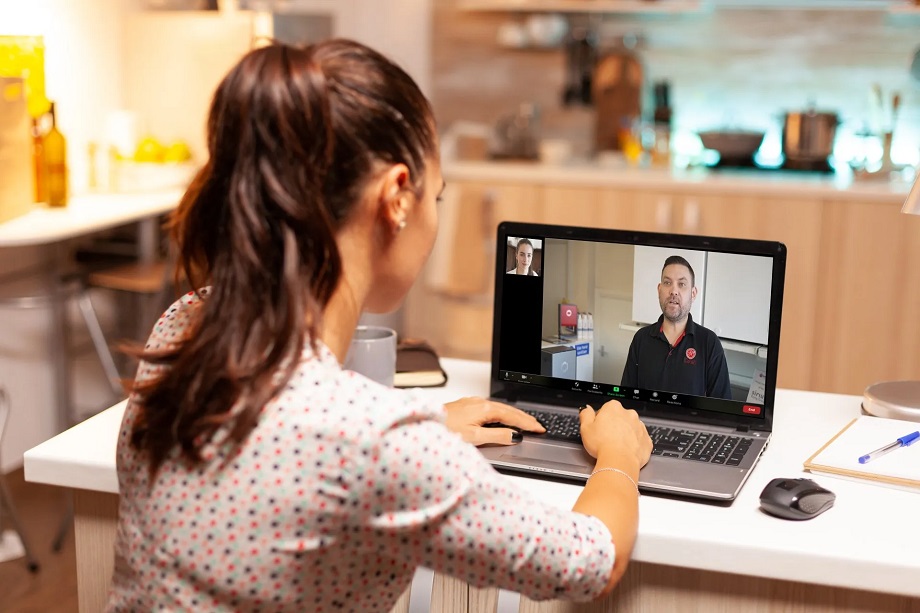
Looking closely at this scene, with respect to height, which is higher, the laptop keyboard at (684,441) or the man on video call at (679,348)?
the man on video call at (679,348)

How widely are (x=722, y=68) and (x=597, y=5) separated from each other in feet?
1.87

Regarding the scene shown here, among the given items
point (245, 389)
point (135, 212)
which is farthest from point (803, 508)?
point (135, 212)

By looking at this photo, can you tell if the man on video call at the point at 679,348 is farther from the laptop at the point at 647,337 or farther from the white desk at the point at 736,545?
the white desk at the point at 736,545

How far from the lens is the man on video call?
4.66 ft

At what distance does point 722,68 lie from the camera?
4109mm

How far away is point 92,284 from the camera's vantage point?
3264 mm

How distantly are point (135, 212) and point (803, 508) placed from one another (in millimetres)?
2447

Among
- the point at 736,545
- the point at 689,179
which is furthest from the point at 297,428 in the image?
the point at 689,179

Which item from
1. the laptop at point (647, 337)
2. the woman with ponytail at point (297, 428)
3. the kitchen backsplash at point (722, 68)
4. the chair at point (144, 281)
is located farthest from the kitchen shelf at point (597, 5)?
the woman with ponytail at point (297, 428)

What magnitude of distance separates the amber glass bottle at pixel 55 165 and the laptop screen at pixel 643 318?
199cm

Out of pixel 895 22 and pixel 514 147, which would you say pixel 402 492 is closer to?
pixel 514 147

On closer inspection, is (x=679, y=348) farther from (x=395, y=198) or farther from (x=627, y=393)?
(x=395, y=198)

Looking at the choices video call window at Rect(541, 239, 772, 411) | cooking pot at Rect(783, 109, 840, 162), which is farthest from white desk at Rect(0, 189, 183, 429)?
cooking pot at Rect(783, 109, 840, 162)

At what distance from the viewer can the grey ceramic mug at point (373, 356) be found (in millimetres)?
1457
